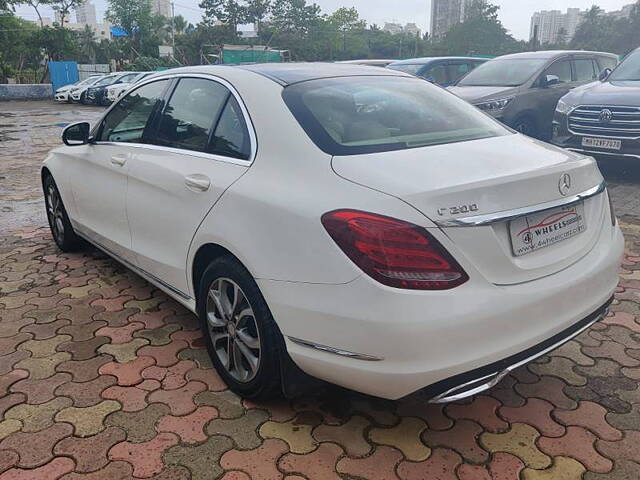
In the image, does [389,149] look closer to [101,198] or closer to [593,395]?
[593,395]

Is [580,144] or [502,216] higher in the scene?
[502,216]

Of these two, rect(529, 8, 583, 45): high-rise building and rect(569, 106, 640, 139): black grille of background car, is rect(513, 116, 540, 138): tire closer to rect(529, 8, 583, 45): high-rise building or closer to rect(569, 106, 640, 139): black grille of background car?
rect(569, 106, 640, 139): black grille of background car

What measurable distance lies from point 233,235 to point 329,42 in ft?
234

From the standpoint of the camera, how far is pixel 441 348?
78.3 inches

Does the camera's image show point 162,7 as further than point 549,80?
Yes

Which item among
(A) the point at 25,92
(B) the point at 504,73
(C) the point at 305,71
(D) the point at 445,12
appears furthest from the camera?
(D) the point at 445,12

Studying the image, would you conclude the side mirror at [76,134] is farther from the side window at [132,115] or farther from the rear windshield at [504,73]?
the rear windshield at [504,73]

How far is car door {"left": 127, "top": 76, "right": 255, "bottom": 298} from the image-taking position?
270 centimetres

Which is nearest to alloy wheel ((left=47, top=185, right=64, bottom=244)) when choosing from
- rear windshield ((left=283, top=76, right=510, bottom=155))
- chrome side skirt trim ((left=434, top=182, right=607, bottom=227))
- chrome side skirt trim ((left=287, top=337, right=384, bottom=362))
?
rear windshield ((left=283, top=76, right=510, bottom=155))

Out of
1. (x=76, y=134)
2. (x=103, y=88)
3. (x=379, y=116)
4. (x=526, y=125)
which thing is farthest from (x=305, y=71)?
(x=103, y=88)

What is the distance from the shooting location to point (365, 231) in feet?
6.59

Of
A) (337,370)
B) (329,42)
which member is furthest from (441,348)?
(329,42)

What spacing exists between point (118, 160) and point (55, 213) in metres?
1.66

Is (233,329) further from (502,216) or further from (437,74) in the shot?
(437,74)
